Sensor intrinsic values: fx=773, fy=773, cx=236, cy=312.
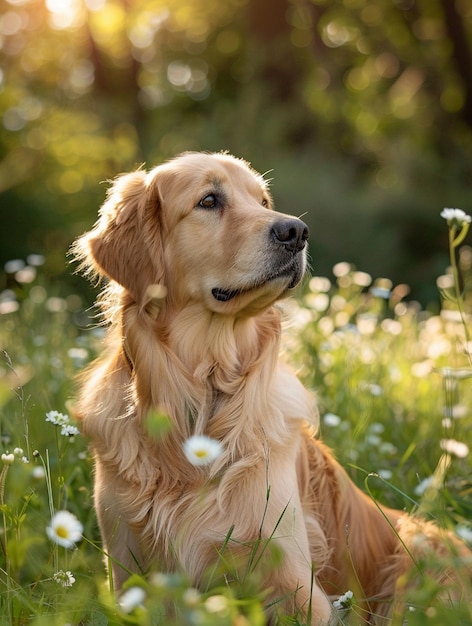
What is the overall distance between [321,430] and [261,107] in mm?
14033

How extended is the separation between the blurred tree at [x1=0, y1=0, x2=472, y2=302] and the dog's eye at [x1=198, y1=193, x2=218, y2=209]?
28.2 feet

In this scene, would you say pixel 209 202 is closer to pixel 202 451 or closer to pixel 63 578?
pixel 202 451

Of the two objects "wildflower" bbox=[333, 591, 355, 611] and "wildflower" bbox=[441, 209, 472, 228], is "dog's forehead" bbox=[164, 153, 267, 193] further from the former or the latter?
"wildflower" bbox=[333, 591, 355, 611]

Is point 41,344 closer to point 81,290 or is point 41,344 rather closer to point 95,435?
point 95,435

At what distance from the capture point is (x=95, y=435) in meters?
3.05

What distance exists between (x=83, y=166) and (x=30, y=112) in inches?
54.5

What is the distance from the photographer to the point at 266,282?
303 centimetres

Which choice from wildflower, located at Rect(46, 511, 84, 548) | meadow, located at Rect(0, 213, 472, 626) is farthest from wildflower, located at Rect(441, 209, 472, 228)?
wildflower, located at Rect(46, 511, 84, 548)

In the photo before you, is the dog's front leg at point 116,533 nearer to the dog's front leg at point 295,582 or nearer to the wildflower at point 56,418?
the wildflower at point 56,418

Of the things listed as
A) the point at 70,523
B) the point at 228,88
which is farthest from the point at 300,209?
the point at 70,523

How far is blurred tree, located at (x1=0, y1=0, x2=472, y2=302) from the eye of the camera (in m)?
13.8

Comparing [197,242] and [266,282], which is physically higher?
[197,242]

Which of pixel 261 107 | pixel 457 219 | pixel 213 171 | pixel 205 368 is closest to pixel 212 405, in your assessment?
pixel 205 368

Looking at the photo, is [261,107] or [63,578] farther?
[261,107]
